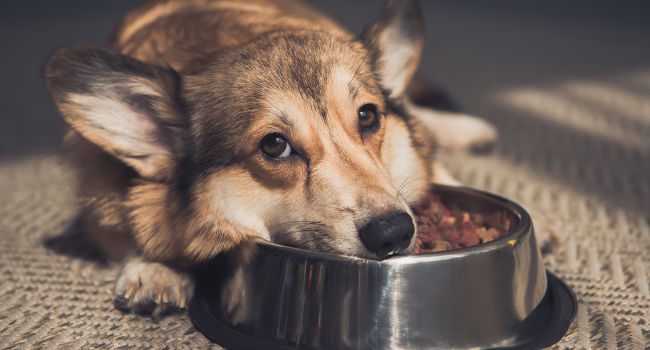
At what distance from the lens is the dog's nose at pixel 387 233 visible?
1.33 m

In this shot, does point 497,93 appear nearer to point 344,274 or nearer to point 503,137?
point 503,137

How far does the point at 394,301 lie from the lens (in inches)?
50.0

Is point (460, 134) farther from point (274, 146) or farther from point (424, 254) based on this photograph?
point (424, 254)

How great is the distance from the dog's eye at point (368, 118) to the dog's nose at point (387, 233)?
0.38 m

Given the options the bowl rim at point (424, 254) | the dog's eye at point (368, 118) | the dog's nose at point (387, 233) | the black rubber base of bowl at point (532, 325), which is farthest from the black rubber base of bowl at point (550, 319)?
the dog's eye at point (368, 118)

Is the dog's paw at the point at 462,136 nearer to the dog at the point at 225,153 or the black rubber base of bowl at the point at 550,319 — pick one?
the dog at the point at 225,153

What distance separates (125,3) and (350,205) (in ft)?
24.0

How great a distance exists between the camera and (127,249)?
1755mm

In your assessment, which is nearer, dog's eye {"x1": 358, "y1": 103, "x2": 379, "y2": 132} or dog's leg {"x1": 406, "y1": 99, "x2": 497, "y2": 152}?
dog's eye {"x1": 358, "y1": 103, "x2": 379, "y2": 132}

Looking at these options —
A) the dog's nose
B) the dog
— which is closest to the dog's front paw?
the dog

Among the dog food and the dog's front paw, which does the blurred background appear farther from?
the dog food

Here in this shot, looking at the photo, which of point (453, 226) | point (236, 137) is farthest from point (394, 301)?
point (236, 137)

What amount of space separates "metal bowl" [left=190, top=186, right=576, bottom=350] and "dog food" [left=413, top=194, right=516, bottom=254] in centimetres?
18

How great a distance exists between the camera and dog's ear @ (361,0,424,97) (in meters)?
1.92
